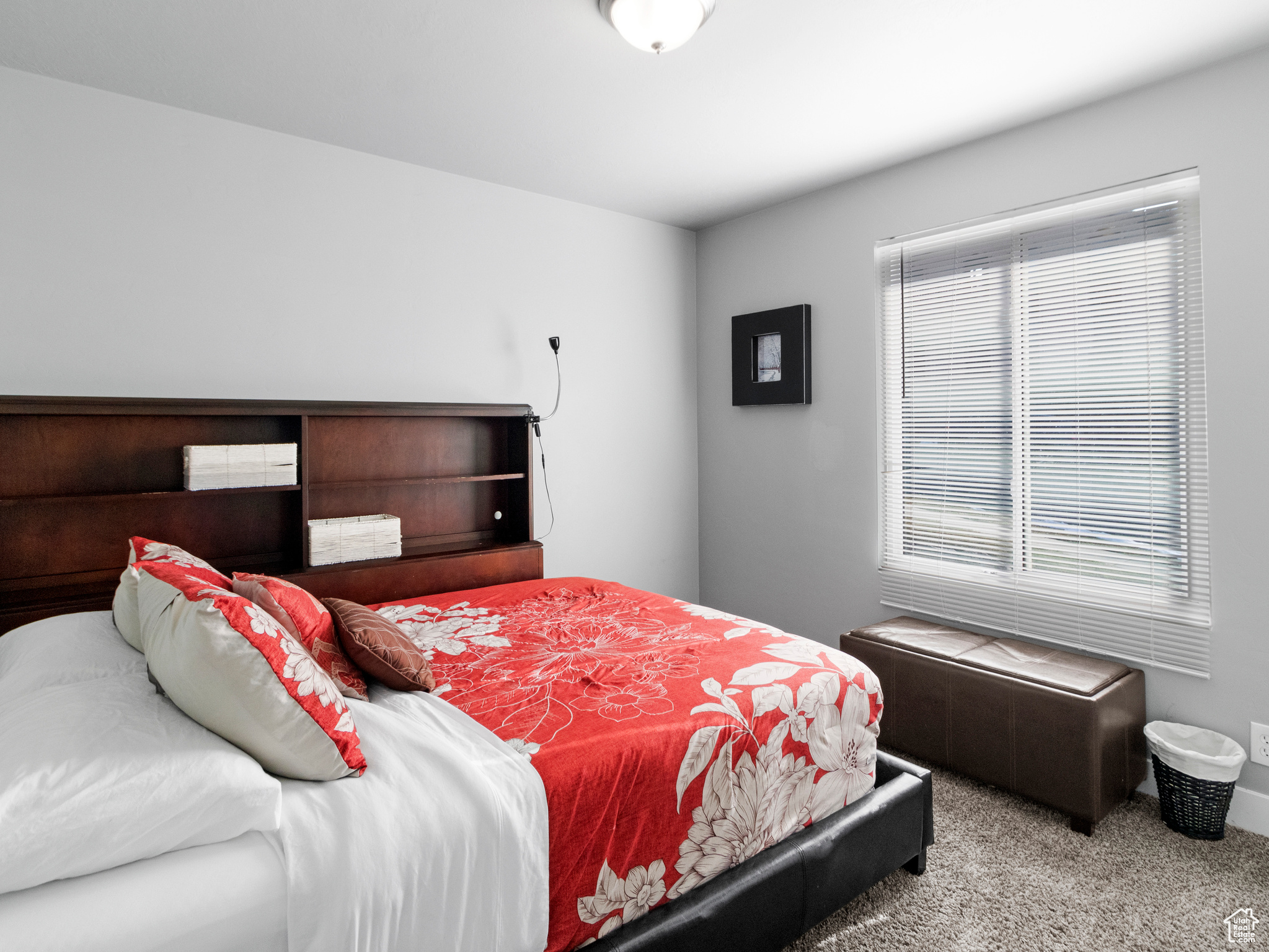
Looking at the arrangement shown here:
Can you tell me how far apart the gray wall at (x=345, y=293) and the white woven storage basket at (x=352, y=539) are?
61 centimetres

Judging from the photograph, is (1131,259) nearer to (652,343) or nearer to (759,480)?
(759,480)

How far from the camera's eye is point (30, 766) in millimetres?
1021

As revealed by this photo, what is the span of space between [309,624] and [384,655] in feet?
0.67

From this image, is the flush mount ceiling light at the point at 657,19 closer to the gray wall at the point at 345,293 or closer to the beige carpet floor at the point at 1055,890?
the gray wall at the point at 345,293

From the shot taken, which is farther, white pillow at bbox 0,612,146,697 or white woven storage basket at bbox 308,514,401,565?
white woven storage basket at bbox 308,514,401,565

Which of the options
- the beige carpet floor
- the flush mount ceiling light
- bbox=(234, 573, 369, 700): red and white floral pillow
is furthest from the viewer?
the flush mount ceiling light

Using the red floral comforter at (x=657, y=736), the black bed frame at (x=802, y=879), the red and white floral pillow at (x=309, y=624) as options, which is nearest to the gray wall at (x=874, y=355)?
the black bed frame at (x=802, y=879)

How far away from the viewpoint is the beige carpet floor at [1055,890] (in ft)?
6.05

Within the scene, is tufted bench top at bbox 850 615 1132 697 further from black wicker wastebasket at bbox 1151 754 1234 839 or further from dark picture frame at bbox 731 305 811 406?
dark picture frame at bbox 731 305 811 406

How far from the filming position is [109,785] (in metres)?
1.04

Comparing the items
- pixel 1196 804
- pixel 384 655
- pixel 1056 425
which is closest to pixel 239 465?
pixel 384 655

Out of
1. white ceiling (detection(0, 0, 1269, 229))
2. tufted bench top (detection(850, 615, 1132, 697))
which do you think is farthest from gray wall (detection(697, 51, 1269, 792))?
tufted bench top (detection(850, 615, 1132, 697))

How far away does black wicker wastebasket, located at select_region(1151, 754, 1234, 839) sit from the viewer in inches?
90.2

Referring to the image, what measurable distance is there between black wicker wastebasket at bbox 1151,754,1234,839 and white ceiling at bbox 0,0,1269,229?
2.43m
